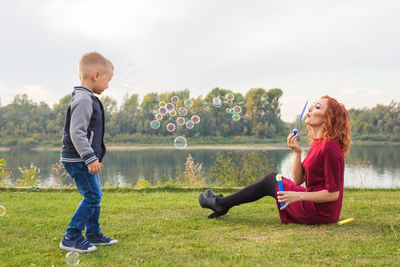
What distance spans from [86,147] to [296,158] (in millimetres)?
1977

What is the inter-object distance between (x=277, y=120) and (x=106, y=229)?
5056 centimetres

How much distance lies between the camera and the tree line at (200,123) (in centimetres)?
4391

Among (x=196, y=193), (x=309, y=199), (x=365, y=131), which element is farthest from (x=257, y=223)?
(x=365, y=131)

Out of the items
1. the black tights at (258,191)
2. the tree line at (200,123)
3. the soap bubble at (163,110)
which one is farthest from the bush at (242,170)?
the tree line at (200,123)

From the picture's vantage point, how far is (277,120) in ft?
172

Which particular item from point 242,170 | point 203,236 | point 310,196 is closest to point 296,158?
point 310,196

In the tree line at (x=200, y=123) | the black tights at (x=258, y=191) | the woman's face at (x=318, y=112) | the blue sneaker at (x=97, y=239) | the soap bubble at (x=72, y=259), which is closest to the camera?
the soap bubble at (x=72, y=259)

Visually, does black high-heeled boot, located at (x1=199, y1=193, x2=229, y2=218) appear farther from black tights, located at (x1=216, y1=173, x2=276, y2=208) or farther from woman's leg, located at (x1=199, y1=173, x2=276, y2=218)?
black tights, located at (x1=216, y1=173, x2=276, y2=208)

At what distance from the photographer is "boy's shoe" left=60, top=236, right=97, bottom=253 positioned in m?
2.74

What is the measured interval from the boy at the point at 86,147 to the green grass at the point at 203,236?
0.19 meters

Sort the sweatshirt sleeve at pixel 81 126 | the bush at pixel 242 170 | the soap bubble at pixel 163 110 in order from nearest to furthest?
the sweatshirt sleeve at pixel 81 126 < the bush at pixel 242 170 < the soap bubble at pixel 163 110

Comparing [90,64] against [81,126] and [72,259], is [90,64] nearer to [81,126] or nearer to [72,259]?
[81,126]

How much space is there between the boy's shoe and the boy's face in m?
1.24

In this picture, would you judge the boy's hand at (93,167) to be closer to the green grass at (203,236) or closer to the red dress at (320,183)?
the green grass at (203,236)
